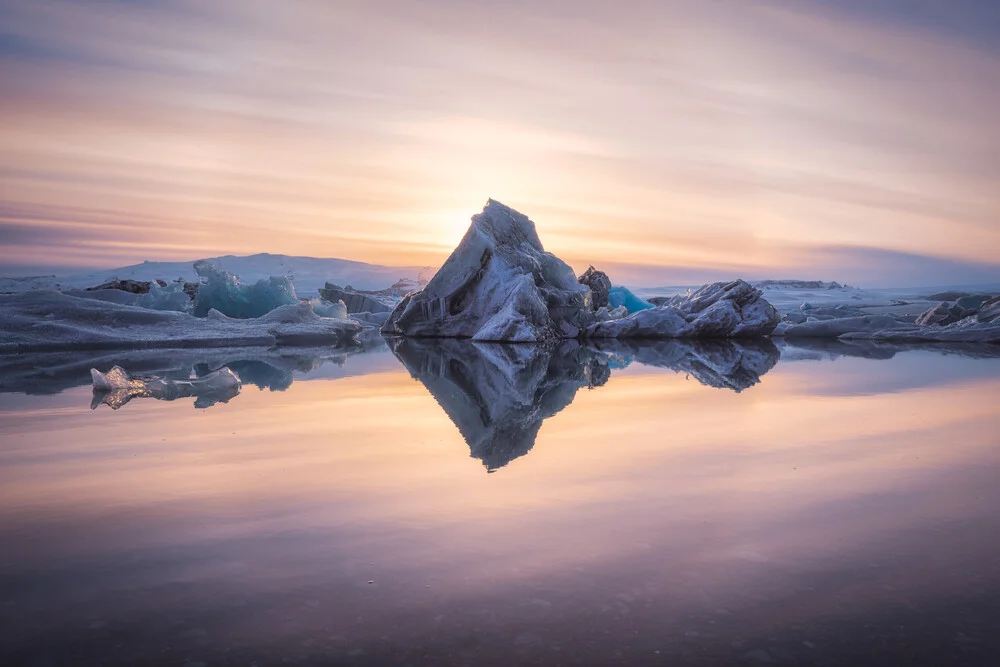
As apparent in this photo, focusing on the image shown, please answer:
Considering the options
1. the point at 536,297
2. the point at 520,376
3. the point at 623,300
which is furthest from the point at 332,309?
the point at 520,376

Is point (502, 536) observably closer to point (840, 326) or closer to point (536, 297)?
point (536, 297)

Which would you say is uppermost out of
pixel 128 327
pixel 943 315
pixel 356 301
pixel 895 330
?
pixel 943 315

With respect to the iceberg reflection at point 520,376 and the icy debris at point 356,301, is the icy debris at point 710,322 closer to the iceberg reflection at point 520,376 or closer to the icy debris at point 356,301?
the iceberg reflection at point 520,376

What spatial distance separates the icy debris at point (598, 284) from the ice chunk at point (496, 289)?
4664 millimetres

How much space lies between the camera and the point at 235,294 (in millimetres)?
19844

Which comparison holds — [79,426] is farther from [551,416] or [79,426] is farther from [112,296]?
A: [112,296]

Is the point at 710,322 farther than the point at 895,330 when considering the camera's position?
Yes

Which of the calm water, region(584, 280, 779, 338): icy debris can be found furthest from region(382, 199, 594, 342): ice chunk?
the calm water

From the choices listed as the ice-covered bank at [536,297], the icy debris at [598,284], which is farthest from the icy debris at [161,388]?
the icy debris at [598,284]

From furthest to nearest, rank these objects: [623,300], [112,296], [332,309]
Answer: [623,300] → [332,309] → [112,296]

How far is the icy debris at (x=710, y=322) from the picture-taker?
1806cm

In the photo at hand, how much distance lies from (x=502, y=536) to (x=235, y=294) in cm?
1887

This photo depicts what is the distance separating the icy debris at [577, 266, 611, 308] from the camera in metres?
24.4

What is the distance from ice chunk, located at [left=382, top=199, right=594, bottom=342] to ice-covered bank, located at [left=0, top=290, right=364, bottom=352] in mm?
2582
